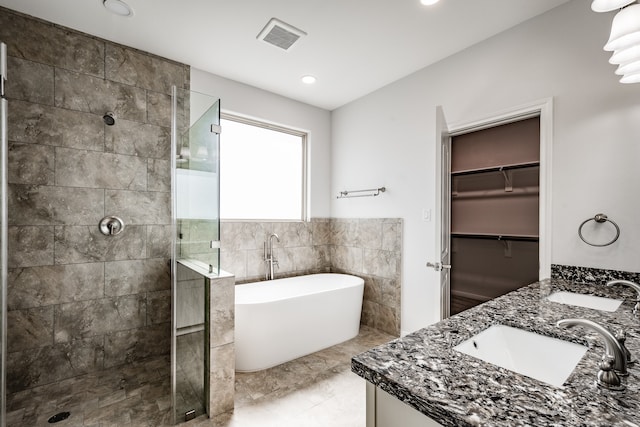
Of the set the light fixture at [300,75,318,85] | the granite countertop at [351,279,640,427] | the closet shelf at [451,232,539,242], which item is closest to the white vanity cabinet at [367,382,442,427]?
the granite countertop at [351,279,640,427]

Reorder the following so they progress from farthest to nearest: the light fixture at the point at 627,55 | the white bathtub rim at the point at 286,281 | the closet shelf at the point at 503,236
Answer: the white bathtub rim at the point at 286,281, the closet shelf at the point at 503,236, the light fixture at the point at 627,55

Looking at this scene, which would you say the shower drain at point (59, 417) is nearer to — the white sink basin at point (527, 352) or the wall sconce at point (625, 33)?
the white sink basin at point (527, 352)

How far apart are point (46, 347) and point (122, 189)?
1.28 meters

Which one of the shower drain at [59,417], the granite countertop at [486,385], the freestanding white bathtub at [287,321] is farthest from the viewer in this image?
the freestanding white bathtub at [287,321]

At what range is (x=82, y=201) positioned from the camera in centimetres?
233

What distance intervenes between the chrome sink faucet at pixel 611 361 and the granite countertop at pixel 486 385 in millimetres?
21

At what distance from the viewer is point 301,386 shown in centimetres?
221

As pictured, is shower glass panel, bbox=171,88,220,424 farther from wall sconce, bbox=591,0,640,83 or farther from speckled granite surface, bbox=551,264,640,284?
speckled granite surface, bbox=551,264,640,284

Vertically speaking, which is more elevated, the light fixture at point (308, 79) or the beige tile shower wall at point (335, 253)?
the light fixture at point (308, 79)

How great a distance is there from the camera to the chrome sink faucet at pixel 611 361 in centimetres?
69

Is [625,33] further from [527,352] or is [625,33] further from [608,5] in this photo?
[527,352]

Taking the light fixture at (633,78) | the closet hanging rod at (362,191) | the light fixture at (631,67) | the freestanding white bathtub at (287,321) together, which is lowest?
the freestanding white bathtub at (287,321)

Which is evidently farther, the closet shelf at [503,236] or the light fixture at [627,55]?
the closet shelf at [503,236]

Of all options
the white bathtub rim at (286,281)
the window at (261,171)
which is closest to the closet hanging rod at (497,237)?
the white bathtub rim at (286,281)
